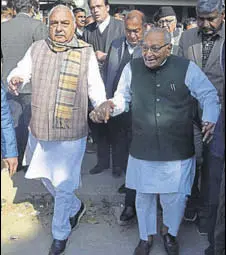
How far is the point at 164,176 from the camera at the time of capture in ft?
10.0

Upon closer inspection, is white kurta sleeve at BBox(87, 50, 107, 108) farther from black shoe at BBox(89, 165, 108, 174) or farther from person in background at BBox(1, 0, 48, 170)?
black shoe at BBox(89, 165, 108, 174)

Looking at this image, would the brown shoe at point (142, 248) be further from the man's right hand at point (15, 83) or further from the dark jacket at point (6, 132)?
the man's right hand at point (15, 83)

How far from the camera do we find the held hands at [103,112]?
292 cm

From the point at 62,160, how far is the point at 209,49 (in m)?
1.38

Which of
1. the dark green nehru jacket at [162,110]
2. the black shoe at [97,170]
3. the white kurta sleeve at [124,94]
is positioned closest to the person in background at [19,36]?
the black shoe at [97,170]

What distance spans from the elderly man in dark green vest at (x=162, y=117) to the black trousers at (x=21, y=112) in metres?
1.78

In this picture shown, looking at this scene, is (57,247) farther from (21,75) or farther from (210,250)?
(21,75)

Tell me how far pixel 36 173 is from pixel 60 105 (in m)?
0.60

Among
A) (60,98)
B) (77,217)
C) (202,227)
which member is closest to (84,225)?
(77,217)

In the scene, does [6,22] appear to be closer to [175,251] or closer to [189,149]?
[189,149]

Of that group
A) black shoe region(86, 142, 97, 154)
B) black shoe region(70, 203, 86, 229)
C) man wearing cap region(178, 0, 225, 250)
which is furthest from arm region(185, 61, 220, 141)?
black shoe region(86, 142, 97, 154)

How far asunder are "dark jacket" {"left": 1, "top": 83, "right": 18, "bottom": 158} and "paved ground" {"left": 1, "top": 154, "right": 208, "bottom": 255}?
3.59 ft

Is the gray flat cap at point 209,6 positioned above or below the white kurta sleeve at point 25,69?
above

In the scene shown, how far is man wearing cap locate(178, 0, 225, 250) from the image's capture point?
3.08 m
